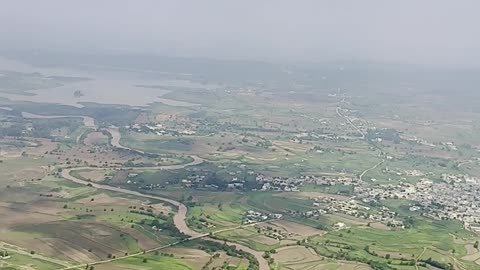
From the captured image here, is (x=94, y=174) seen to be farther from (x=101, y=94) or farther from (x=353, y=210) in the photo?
(x=101, y=94)

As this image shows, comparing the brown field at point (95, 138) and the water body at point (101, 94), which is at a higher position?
the water body at point (101, 94)

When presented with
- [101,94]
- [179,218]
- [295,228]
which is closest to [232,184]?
[179,218]

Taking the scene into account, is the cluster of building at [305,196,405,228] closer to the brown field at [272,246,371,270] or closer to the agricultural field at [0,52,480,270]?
the agricultural field at [0,52,480,270]

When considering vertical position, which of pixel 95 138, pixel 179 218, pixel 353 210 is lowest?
pixel 179 218

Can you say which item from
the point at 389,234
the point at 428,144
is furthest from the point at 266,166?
the point at 428,144

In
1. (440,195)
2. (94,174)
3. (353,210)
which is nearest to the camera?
(353,210)

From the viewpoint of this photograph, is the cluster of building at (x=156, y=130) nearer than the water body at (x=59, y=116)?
Yes

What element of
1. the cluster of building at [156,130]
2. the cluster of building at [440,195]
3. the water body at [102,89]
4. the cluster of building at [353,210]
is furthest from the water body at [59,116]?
the cluster of building at [353,210]

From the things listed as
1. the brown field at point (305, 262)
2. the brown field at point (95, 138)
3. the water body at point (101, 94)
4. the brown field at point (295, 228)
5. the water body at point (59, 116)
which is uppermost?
the water body at point (101, 94)

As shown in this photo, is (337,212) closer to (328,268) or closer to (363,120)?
(328,268)

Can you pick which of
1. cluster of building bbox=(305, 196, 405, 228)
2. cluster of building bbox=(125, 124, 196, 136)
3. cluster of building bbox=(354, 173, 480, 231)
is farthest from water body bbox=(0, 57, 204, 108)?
cluster of building bbox=(305, 196, 405, 228)

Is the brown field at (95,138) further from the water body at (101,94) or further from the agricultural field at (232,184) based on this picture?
the water body at (101,94)
